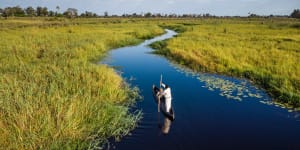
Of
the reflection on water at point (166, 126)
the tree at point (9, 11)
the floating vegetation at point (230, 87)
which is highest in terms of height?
the tree at point (9, 11)

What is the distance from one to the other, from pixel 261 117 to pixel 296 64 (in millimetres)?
7324

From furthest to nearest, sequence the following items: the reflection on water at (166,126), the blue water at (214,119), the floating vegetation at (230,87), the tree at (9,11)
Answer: the tree at (9,11), the floating vegetation at (230,87), the reflection on water at (166,126), the blue water at (214,119)

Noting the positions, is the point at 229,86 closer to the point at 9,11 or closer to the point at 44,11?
the point at 9,11

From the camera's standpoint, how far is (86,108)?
726 centimetres

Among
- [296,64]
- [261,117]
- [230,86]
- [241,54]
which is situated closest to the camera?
[261,117]

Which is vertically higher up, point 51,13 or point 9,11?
point 51,13

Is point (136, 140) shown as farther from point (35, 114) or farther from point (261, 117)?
point (261, 117)

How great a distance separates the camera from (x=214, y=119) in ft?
28.5

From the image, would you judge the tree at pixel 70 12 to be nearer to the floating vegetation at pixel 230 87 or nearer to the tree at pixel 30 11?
the tree at pixel 30 11

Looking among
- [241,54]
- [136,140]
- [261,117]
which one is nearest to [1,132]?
[136,140]

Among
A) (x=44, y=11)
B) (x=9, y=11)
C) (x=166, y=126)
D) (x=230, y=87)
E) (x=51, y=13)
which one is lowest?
(x=166, y=126)

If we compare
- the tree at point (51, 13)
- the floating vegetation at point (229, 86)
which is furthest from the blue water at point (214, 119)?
the tree at point (51, 13)

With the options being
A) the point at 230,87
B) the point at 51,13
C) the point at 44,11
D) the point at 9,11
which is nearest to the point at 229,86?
the point at 230,87

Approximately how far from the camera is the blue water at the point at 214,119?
23.2ft
